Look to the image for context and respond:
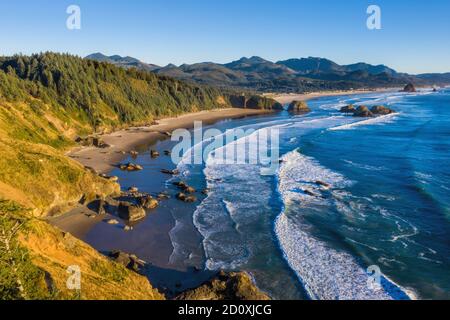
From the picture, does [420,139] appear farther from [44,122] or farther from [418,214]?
[44,122]

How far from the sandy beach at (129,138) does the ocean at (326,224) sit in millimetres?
5305

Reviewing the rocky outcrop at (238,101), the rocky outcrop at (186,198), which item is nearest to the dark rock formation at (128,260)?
the rocky outcrop at (186,198)

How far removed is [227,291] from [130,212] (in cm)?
1435

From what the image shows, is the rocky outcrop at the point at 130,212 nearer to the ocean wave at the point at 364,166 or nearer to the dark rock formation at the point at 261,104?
the ocean wave at the point at 364,166

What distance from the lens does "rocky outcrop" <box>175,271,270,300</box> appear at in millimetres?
20906

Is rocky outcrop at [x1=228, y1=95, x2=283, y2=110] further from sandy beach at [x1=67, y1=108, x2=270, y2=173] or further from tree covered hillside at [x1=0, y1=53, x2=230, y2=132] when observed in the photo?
tree covered hillside at [x1=0, y1=53, x2=230, y2=132]

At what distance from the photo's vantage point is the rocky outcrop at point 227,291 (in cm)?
2091

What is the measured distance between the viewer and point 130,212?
33062 millimetres

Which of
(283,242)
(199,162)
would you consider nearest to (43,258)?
(283,242)

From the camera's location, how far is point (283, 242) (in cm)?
2917

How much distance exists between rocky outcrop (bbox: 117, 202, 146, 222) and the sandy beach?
49.9 feet

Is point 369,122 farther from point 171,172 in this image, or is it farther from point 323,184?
point 171,172

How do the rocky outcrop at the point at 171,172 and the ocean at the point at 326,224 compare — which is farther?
the rocky outcrop at the point at 171,172
